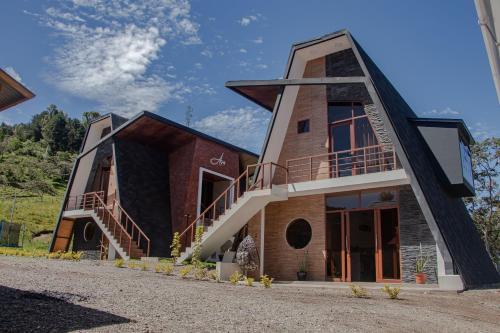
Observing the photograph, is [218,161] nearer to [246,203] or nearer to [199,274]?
[246,203]

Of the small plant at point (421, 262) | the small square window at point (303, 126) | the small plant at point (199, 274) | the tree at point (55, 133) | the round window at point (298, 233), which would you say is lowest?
the small plant at point (199, 274)

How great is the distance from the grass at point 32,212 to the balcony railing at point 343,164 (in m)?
18.4

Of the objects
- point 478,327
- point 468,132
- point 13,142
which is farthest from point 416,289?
point 13,142

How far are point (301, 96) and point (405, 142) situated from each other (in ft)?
17.1

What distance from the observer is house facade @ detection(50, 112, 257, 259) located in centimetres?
1934

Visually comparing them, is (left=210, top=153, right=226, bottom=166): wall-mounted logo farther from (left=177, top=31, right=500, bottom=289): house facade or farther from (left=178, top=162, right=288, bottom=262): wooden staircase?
(left=178, top=162, right=288, bottom=262): wooden staircase

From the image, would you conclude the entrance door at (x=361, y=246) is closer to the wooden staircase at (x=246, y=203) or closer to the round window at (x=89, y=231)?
the wooden staircase at (x=246, y=203)

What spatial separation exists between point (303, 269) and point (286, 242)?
1.26 meters

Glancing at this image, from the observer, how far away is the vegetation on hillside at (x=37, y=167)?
3334 cm

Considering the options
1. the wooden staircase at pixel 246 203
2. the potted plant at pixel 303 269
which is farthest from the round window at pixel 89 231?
the potted plant at pixel 303 269

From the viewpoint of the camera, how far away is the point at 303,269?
1478cm

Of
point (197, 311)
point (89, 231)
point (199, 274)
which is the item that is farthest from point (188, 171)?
point (197, 311)

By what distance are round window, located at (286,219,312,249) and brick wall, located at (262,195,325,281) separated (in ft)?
0.45

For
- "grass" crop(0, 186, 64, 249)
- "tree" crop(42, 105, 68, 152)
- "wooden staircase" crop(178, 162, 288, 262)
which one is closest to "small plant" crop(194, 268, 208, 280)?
"wooden staircase" crop(178, 162, 288, 262)
